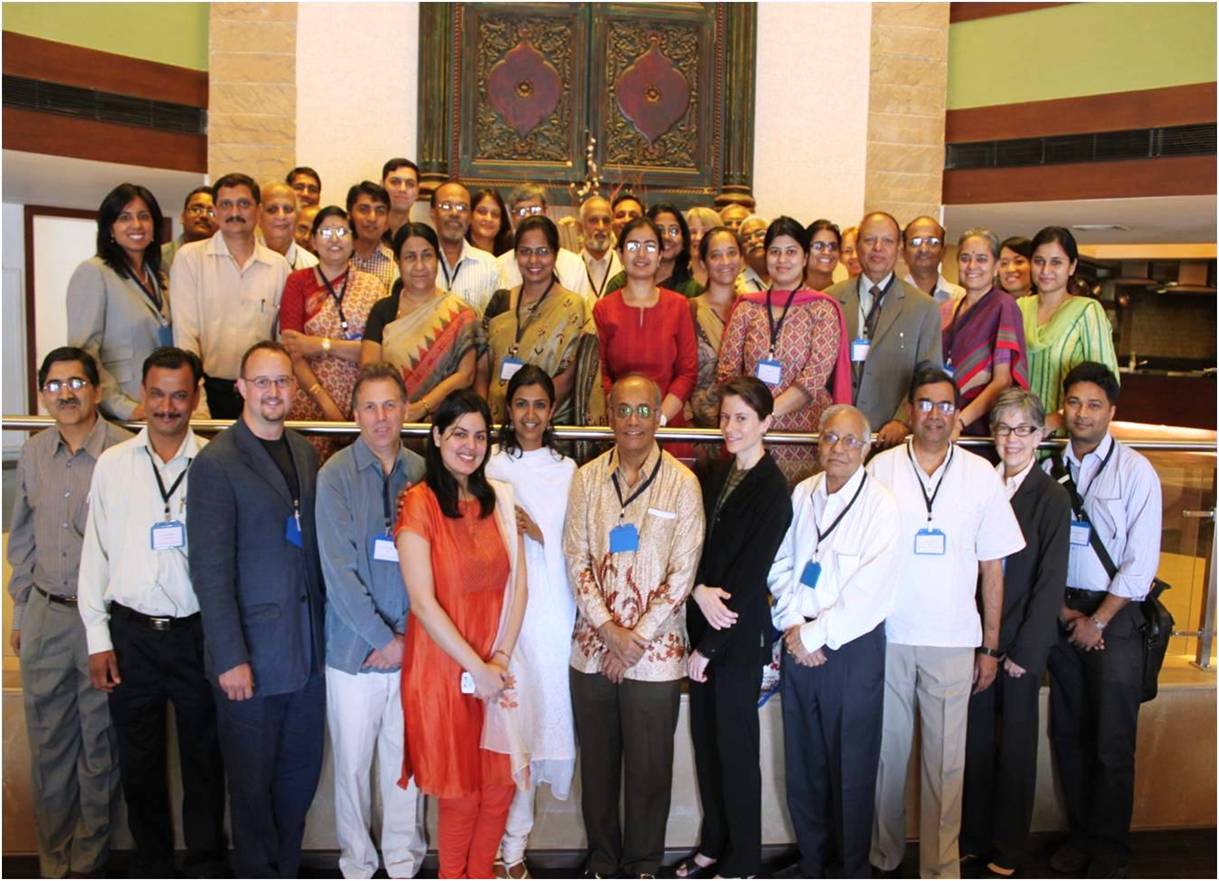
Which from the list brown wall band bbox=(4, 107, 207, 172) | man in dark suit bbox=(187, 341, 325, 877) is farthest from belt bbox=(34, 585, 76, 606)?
brown wall band bbox=(4, 107, 207, 172)

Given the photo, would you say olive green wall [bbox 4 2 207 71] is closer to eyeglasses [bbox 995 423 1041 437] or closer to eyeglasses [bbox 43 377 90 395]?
eyeglasses [bbox 43 377 90 395]

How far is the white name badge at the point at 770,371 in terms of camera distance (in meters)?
3.96

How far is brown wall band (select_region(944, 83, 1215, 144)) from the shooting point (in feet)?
25.0

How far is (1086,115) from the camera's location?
26.4 ft

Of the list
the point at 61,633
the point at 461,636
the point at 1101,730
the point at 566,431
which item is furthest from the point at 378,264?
the point at 1101,730

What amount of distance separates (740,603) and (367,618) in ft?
3.91

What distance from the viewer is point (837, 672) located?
344 cm

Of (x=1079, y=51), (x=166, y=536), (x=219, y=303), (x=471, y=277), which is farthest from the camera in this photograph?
(x=1079, y=51)

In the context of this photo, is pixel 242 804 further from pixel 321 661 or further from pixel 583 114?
pixel 583 114

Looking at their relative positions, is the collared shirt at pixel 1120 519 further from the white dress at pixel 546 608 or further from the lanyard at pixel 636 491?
the white dress at pixel 546 608

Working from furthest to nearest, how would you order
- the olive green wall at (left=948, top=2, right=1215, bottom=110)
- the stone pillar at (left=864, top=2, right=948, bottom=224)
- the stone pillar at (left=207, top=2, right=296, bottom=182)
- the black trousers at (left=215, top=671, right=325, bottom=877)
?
the stone pillar at (left=864, top=2, right=948, bottom=224) → the stone pillar at (left=207, top=2, right=296, bottom=182) → the olive green wall at (left=948, top=2, right=1215, bottom=110) → the black trousers at (left=215, top=671, right=325, bottom=877)

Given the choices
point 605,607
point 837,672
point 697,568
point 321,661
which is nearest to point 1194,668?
point 837,672

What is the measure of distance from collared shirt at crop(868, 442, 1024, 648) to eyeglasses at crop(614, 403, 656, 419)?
37.5 inches

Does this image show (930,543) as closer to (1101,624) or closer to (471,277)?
(1101,624)
